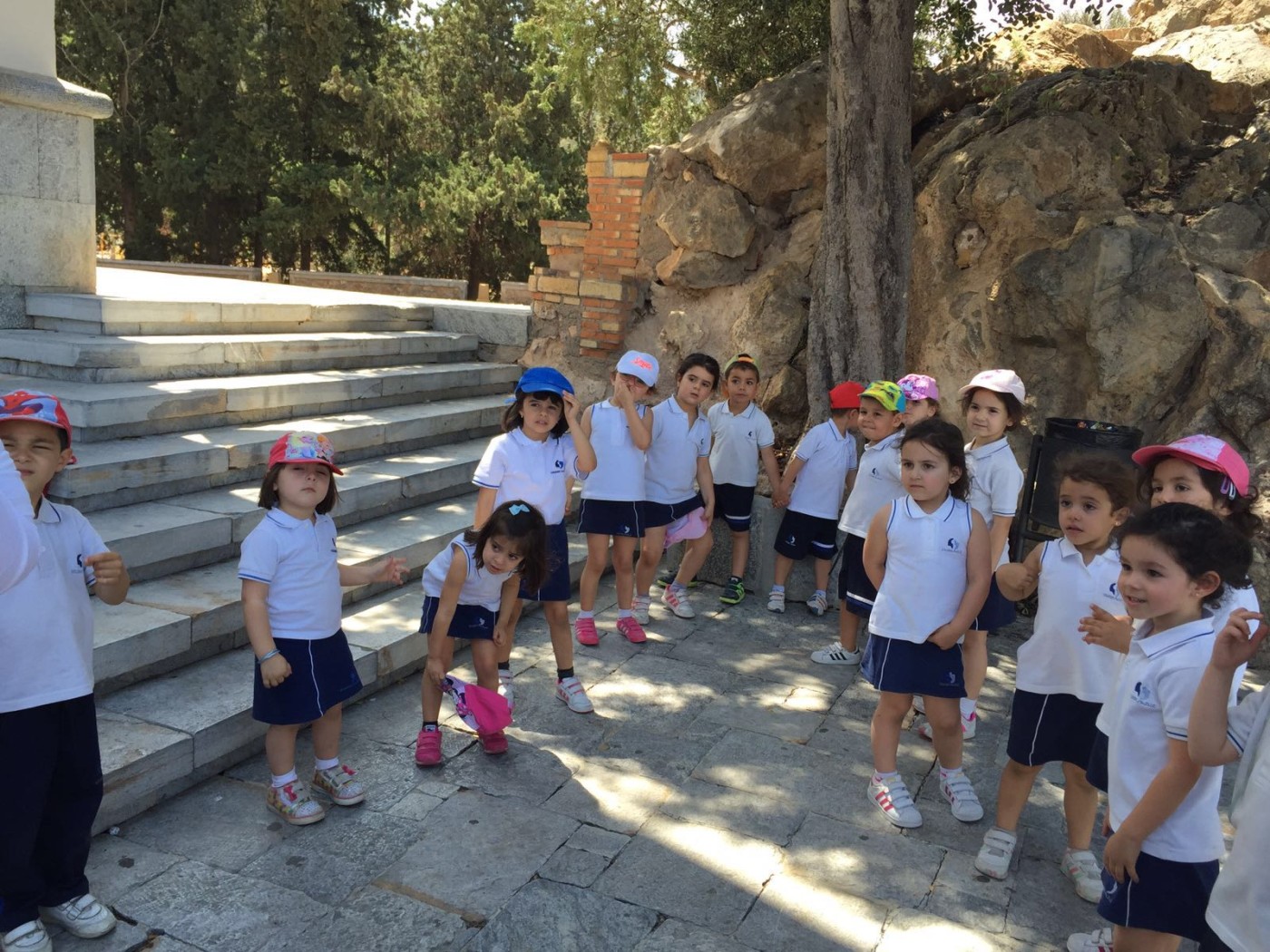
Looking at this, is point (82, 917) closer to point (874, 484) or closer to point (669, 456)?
point (669, 456)

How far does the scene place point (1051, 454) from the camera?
575 cm

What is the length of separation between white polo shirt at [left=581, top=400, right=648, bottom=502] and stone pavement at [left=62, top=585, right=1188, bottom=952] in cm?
114

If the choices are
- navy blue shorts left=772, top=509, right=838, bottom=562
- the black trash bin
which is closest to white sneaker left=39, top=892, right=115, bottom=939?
navy blue shorts left=772, top=509, right=838, bottom=562

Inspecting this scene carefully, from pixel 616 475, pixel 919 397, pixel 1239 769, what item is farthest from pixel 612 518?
pixel 1239 769

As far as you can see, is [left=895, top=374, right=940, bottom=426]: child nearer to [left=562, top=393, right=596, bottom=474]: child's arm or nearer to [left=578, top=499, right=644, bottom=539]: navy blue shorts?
[left=578, top=499, right=644, bottom=539]: navy blue shorts

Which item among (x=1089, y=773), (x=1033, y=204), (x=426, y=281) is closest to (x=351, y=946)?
(x=1089, y=773)

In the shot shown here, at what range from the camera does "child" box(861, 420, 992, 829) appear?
362 cm

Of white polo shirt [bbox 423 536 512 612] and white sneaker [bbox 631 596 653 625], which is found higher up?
white polo shirt [bbox 423 536 512 612]

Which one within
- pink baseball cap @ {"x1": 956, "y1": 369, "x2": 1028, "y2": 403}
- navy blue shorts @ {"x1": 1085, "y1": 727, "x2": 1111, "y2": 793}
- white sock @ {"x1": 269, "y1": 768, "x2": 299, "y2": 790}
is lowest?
white sock @ {"x1": 269, "y1": 768, "x2": 299, "y2": 790}

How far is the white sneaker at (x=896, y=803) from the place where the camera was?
373 centimetres

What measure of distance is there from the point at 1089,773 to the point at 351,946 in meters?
2.14

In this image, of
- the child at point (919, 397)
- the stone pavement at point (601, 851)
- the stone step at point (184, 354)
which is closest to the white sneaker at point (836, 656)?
the stone pavement at point (601, 851)

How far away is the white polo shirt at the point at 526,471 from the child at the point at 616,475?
2.45 ft

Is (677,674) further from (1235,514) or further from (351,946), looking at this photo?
(1235,514)
